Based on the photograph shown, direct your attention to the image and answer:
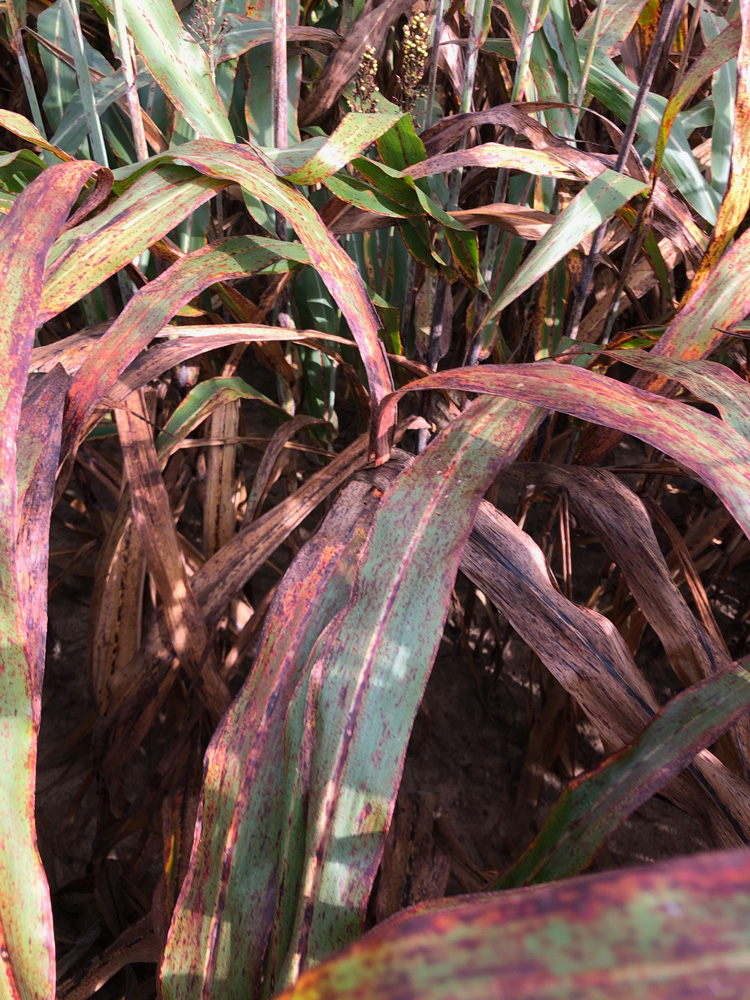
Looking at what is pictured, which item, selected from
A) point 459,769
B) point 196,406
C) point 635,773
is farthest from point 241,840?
point 459,769

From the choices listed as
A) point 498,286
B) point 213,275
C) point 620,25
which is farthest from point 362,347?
point 620,25

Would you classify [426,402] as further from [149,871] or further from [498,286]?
[149,871]

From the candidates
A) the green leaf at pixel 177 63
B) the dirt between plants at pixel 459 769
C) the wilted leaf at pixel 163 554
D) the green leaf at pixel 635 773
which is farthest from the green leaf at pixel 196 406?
the green leaf at pixel 635 773

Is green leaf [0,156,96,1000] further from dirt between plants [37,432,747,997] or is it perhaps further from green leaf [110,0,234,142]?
dirt between plants [37,432,747,997]

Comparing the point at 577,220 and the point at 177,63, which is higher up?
the point at 177,63

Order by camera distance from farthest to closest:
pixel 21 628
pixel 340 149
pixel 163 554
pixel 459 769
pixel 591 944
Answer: pixel 459 769
pixel 163 554
pixel 340 149
pixel 21 628
pixel 591 944

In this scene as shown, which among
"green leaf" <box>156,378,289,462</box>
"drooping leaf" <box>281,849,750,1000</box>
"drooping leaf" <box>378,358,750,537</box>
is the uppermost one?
"drooping leaf" <box>281,849,750,1000</box>

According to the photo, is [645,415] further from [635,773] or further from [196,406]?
[196,406]

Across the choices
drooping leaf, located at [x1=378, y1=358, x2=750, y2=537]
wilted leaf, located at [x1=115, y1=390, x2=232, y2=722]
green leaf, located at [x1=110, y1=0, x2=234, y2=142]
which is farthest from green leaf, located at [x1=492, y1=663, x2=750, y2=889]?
green leaf, located at [x1=110, y1=0, x2=234, y2=142]

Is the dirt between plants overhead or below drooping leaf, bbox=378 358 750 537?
below

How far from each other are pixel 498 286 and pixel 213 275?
38 cm

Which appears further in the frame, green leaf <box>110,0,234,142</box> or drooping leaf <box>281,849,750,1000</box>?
green leaf <box>110,0,234,142</box>

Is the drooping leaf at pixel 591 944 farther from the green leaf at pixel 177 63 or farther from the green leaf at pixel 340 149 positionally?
the green leaf at pixel 177 63

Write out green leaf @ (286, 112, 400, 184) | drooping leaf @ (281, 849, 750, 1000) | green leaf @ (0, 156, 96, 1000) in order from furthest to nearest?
green leaf @ (286, 112, 400, 184), green leaf @ (0, 156, 96, 1000), drooping leaf @ (281, 849, 750, 1000)
